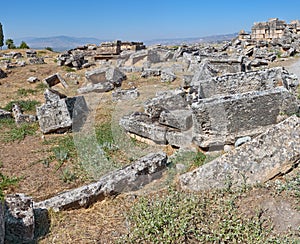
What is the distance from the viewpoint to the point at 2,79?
17.5 metres

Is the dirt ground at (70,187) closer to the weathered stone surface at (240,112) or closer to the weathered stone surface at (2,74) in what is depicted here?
the weathered stone surface at (240,112)

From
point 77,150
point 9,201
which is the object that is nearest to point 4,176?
point 77,150

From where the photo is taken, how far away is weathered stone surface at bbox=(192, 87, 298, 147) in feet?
21.0

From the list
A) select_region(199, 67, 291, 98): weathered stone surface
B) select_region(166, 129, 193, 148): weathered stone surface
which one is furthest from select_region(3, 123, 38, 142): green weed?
select_region(199, 67, 291, 98): weathered stone surface

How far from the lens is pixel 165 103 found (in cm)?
920

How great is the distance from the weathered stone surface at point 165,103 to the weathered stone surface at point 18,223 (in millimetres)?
5085

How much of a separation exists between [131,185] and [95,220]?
1.00 m

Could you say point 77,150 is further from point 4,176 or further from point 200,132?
point 200,132

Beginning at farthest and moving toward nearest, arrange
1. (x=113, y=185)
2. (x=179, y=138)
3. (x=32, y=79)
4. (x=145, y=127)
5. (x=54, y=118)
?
(x=32, y=79) → (x=54, y=118) → (x=145, y=127) → (x=179, y=138) → (x=113, y=185)

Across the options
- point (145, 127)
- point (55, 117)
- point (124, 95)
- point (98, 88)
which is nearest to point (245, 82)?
point (145, 127)

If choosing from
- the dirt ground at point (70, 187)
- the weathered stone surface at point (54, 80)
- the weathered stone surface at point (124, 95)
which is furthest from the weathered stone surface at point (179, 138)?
the weathered stone surface at point (54, 80)

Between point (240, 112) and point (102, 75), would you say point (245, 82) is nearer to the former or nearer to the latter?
point (240, 112)

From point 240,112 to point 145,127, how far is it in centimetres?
251

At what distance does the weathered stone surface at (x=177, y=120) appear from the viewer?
25.2 feet
